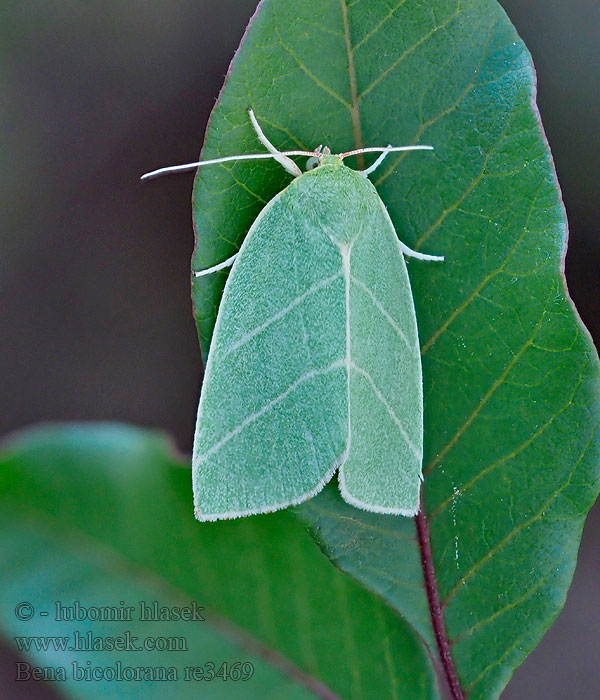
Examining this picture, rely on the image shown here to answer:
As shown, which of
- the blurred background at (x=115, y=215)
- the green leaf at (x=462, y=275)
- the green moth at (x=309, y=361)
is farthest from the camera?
the blurred background at (x=115, y=215)

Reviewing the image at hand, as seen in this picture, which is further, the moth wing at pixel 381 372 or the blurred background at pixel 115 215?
the blurred background at pixel 115 215

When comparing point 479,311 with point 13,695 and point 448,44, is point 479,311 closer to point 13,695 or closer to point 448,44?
point 448,44

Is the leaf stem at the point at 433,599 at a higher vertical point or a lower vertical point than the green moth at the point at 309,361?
lower

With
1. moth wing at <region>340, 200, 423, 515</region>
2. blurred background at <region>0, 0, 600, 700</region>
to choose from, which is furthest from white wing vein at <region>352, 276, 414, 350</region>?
blurred background at <region>0, 0, 600, 700</region>

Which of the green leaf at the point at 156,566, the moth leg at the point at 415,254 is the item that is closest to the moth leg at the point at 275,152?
the moth leg at the point at 415,254

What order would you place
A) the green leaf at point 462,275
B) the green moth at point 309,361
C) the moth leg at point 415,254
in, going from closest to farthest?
the green leaf at point 462,275
the moth leg at point 415,254
the green moth at point 309,361

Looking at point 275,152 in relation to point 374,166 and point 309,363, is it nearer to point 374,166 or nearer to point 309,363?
point 374,166

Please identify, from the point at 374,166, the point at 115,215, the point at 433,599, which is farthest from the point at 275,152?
the point at 115,215

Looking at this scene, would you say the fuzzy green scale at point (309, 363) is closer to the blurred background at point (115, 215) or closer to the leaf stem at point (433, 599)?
the leaf stem at point (433, 599)

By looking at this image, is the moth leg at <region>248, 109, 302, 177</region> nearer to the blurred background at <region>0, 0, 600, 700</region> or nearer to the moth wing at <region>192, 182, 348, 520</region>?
the moth wing at <region>192, 182, 348, 520</region>
